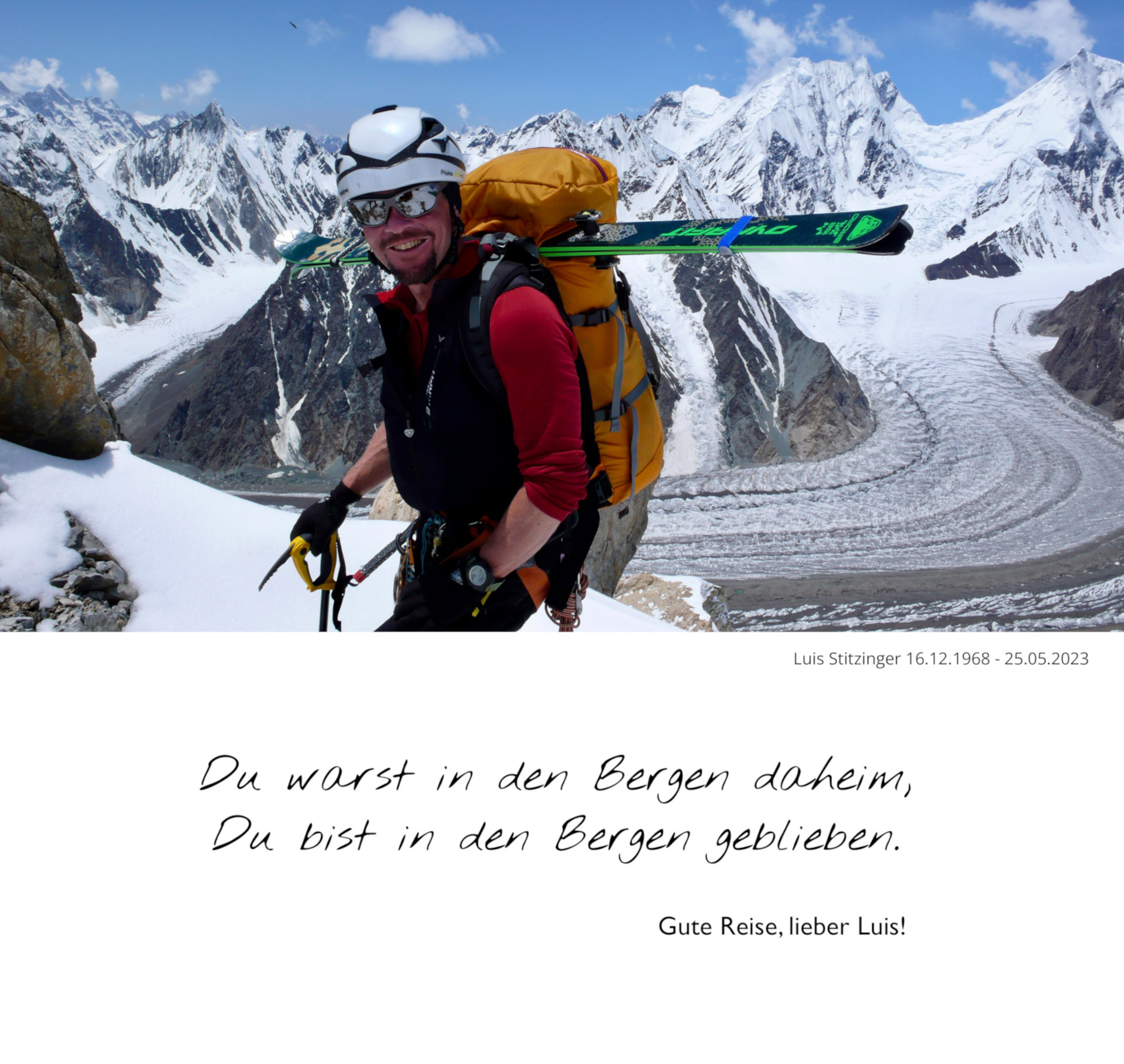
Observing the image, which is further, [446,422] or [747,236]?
[747,236]

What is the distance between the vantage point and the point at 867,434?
82062 millimetres

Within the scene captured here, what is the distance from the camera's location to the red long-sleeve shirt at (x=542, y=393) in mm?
2521

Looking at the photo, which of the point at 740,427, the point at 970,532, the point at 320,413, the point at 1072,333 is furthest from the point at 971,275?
the point at 320,413

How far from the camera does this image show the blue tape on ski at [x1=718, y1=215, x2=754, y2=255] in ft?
9.98

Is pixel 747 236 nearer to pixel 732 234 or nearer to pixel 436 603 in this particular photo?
pixel 732 234

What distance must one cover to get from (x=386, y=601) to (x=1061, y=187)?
21980 cm

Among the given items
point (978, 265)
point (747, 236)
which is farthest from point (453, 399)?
point (978, 265)

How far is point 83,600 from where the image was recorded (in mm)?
5797

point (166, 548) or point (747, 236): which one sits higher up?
point (747, 236)

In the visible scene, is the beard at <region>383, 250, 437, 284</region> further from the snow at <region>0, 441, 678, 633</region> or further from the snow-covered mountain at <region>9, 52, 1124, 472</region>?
the snow-covered mountain at <region>9, 52, 1124, 472</region>

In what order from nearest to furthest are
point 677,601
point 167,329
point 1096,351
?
point 677,601, point 1096,351, point 167,329

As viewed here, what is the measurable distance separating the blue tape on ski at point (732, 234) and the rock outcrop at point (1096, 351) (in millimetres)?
100053

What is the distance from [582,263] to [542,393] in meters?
0.79

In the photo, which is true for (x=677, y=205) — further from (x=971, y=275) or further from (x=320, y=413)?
(x=320, y=413)
